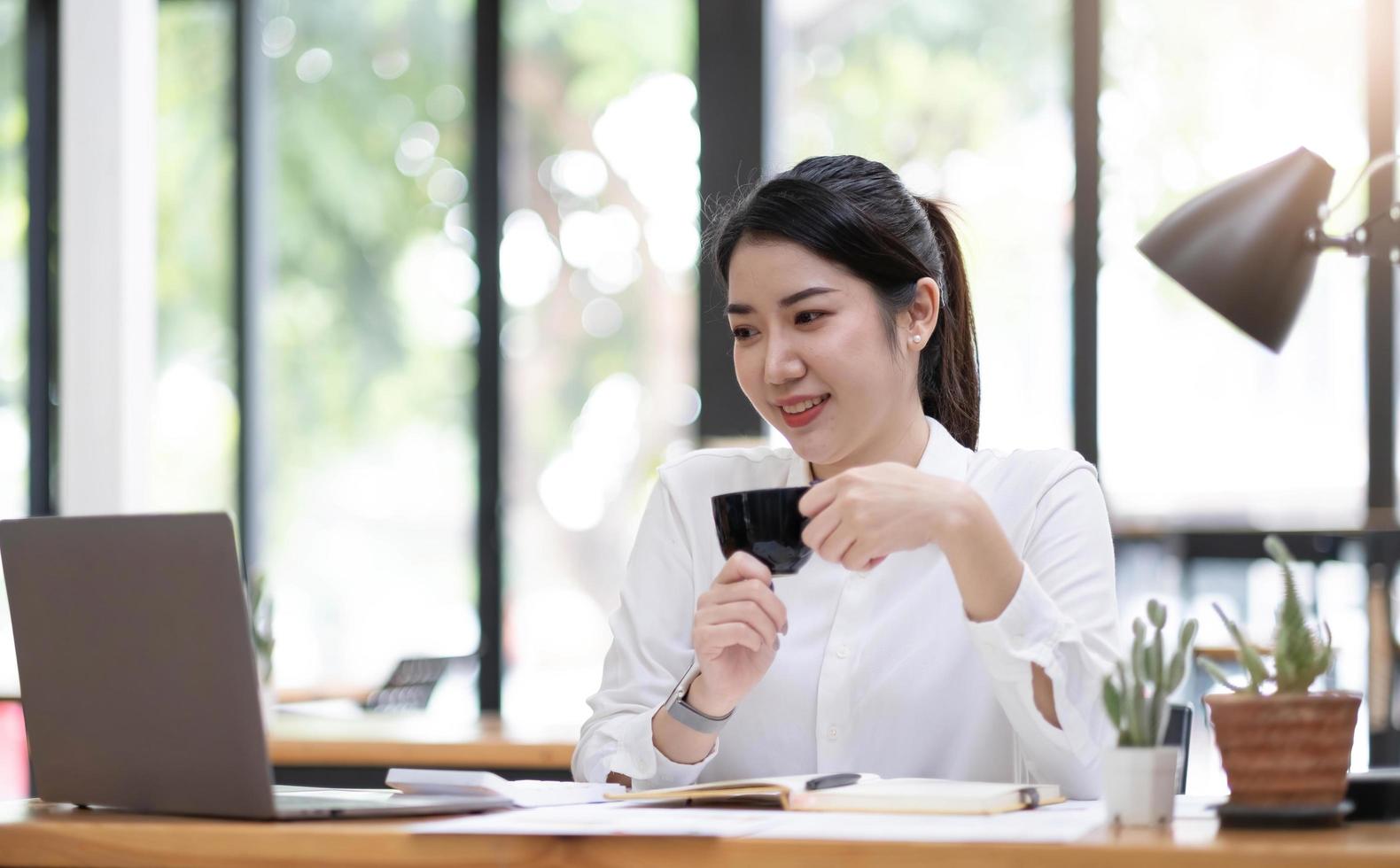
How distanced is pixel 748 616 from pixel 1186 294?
3554 mm

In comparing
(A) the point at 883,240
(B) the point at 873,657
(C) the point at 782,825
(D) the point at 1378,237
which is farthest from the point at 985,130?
(C) the point at 782,825

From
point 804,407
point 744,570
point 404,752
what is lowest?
point 404,752

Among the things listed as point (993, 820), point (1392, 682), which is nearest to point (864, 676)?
point (993, 820)

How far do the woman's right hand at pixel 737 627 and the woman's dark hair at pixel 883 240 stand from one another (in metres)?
0.49

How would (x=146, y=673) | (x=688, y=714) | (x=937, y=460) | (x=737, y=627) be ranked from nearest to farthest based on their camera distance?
(x=146, y=673), (x=737, y=627), (x=688, y=714), (x=937, y=460)

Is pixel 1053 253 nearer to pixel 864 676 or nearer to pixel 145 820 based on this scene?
pixel 864 676

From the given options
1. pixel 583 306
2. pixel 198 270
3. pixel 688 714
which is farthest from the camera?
pixel 198 270

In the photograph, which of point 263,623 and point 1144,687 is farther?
point 263,623

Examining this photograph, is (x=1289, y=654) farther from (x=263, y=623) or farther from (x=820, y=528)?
(x=263, y=623)

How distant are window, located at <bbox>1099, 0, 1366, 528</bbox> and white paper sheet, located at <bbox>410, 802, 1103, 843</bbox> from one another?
12.0ft

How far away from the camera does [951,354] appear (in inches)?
81.3

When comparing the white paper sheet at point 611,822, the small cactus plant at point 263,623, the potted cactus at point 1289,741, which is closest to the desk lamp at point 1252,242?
the potted cactus at point 1289,741

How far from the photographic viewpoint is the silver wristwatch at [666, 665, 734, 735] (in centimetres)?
163

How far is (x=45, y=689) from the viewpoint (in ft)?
4.47
